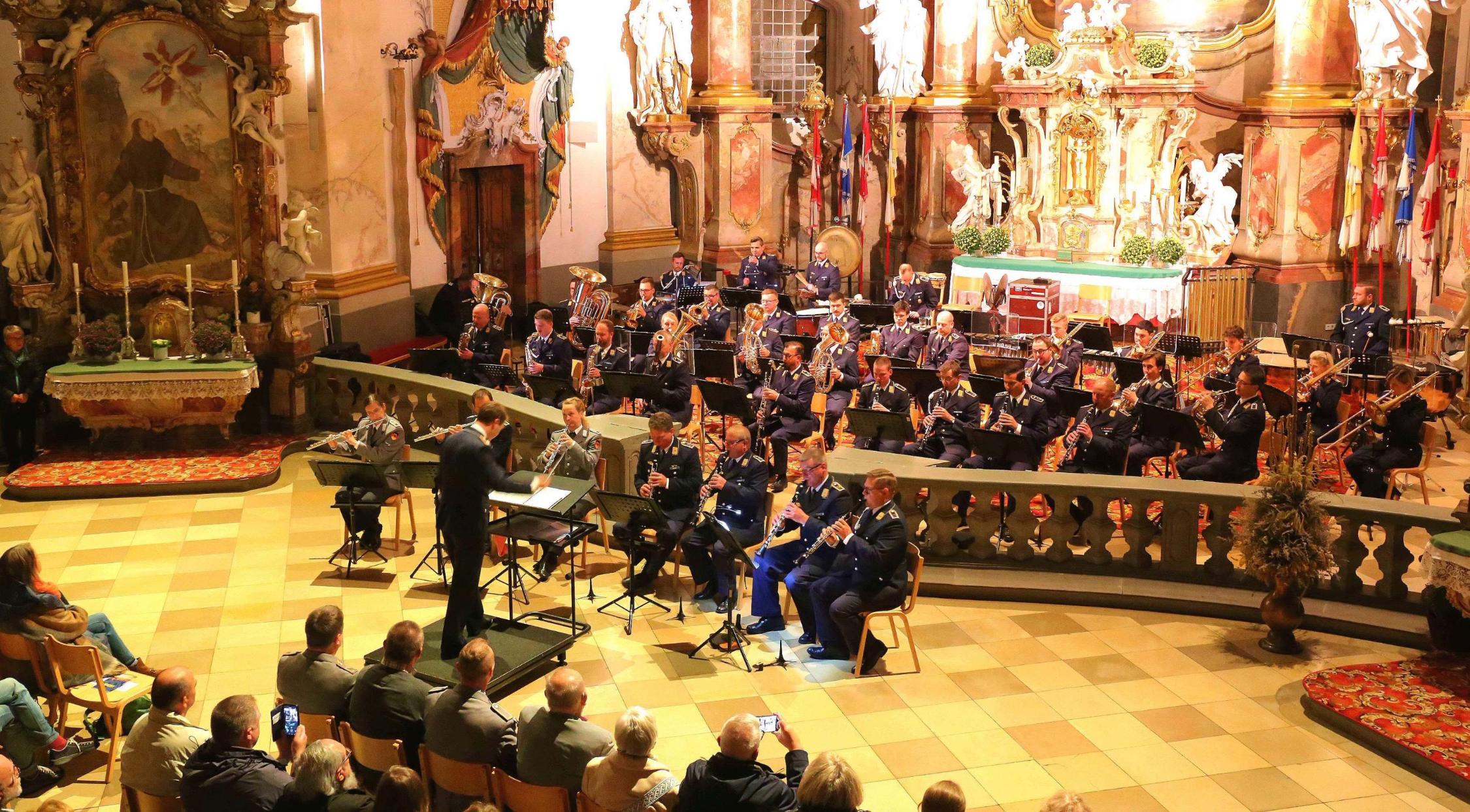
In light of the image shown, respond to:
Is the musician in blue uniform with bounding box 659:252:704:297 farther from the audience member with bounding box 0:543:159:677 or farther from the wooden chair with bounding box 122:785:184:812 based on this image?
the wooden chair with bounding box 122:785:184:812

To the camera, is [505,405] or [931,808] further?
[505,405]

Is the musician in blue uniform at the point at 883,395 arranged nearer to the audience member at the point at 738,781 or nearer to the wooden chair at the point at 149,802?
the audience member at the point at 738,781

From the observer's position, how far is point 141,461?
1420 cm

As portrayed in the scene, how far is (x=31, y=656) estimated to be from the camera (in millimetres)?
8086

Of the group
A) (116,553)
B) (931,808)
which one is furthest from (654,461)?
(931,808)

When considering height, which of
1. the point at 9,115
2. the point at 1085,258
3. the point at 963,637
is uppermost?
the point at 9,115

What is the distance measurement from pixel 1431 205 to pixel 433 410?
1268 centimetres

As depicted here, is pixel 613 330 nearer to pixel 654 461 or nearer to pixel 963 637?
pixel 654 461

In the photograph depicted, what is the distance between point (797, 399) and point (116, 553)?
238 inches

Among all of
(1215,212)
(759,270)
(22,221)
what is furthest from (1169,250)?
(22,221)

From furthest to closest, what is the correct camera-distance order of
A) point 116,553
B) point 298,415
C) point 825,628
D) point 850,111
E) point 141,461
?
point 850,111 < point 298,415 < point 141,461 < point 116,553 < point 825,628

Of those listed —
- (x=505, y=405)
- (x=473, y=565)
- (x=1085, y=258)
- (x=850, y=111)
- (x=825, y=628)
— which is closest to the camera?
(x=473, y=565)

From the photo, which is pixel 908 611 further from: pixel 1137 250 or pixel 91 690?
pixel 1137 250

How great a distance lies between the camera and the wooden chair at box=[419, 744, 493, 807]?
6793mm
